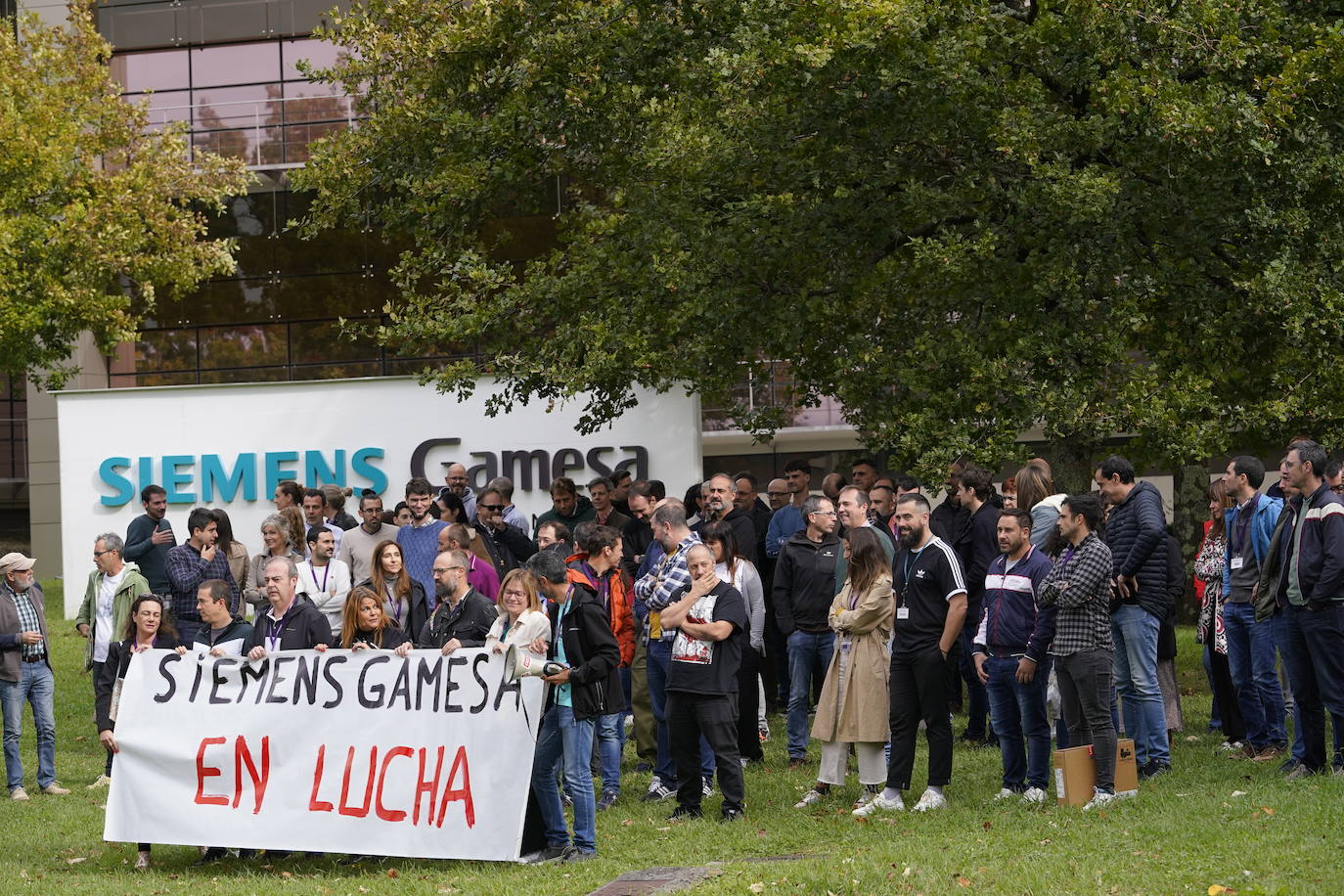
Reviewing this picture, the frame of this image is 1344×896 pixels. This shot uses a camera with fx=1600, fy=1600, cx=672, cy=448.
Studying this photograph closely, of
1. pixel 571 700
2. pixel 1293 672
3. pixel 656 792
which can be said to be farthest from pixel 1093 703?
pixel 656 792

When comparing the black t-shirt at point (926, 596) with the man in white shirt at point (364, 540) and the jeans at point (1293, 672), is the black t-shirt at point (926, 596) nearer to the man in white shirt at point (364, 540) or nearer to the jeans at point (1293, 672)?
the jeans at point (1293, 672)

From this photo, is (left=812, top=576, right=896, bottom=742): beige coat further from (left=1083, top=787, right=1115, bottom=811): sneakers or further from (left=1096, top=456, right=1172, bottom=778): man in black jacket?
(left=1096, top=456, right=1172, bottom=778): man in black jacket

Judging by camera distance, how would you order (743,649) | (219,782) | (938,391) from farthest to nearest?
1. (938,391)
2. (743,649)
3. (219,782)

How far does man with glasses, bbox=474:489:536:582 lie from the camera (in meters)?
14.2

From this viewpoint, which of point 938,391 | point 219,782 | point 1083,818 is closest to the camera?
point 1083,818

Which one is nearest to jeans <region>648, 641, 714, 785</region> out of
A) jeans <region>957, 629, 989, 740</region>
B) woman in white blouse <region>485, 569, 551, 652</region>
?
woman in white blouse <region>485, 569, 551, 652</region>

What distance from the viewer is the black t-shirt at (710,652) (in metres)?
10.1

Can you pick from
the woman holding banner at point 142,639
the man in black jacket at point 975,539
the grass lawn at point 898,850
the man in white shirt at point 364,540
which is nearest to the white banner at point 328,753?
the woman holding banner at point 142,639

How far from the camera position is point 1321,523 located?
9570 mm

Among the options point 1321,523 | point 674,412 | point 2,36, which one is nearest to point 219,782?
point 1321,523

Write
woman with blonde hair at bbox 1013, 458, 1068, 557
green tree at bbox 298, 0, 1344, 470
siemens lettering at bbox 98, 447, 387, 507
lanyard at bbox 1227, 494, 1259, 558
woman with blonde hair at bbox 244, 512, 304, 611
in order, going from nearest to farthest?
woman with blonde hair at bbox 1013, 458, 1068, 557, lanyard at bbox 1227, 494, 1259, 558, woman with blonde hair at bbox 244, 512, 304, 611, green tree at bbox 298, 0, 1344, 470, siemens lettering at bbox 98, 447, 387, 507

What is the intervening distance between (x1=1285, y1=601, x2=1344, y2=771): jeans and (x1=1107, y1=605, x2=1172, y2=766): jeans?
0.92 meters

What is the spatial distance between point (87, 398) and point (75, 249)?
8.07 ft

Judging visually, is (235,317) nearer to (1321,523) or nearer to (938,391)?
(938,391)
